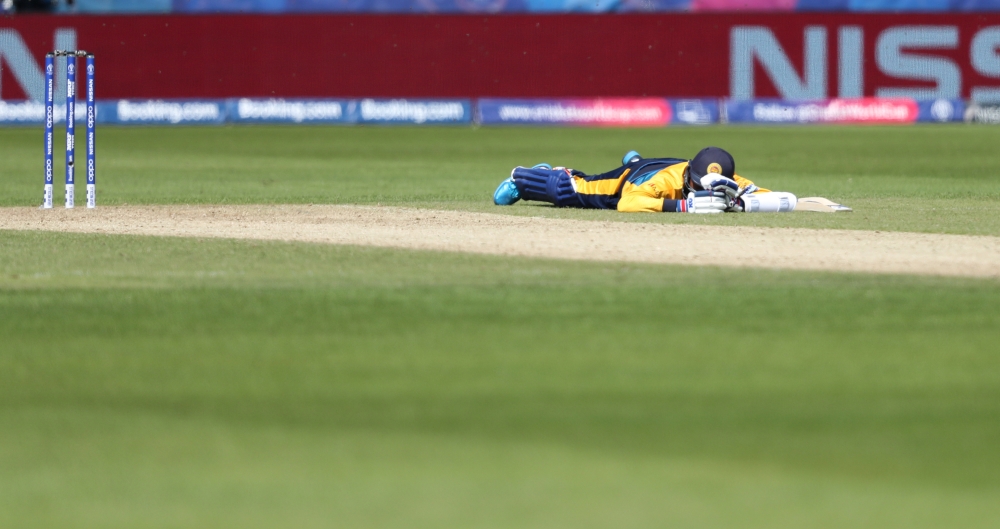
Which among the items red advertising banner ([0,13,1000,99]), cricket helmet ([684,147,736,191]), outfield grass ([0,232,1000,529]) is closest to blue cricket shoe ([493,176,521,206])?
cricket helmet ([684,147,736,191])

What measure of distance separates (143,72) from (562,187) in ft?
100

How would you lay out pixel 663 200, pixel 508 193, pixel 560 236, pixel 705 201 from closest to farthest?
pixel 560 236, pixel 705 201, pixel 663 200, pixel 508 193

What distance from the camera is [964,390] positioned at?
6379 mm

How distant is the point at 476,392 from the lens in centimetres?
632

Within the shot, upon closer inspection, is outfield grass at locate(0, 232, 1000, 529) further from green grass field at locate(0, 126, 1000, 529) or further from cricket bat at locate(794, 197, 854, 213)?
cricket bat at locate(794, 197, 854, 213)

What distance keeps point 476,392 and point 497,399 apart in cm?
16

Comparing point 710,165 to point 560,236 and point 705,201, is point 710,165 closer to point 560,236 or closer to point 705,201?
point 705,201

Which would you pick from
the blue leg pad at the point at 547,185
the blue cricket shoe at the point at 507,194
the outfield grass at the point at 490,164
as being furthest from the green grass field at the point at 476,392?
the outfield grass at the point at 490,164

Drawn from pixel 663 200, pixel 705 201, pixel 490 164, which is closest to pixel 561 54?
pixel 490 164

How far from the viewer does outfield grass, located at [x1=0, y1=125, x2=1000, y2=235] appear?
16.2 meters

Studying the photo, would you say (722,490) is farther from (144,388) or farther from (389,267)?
(389,267)

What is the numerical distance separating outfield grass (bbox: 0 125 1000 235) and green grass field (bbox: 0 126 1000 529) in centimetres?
453

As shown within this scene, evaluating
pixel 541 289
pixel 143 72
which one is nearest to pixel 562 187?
pixel 541 289

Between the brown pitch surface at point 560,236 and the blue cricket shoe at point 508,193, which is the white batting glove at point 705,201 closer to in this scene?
the brown pitch surface at point 560,236
